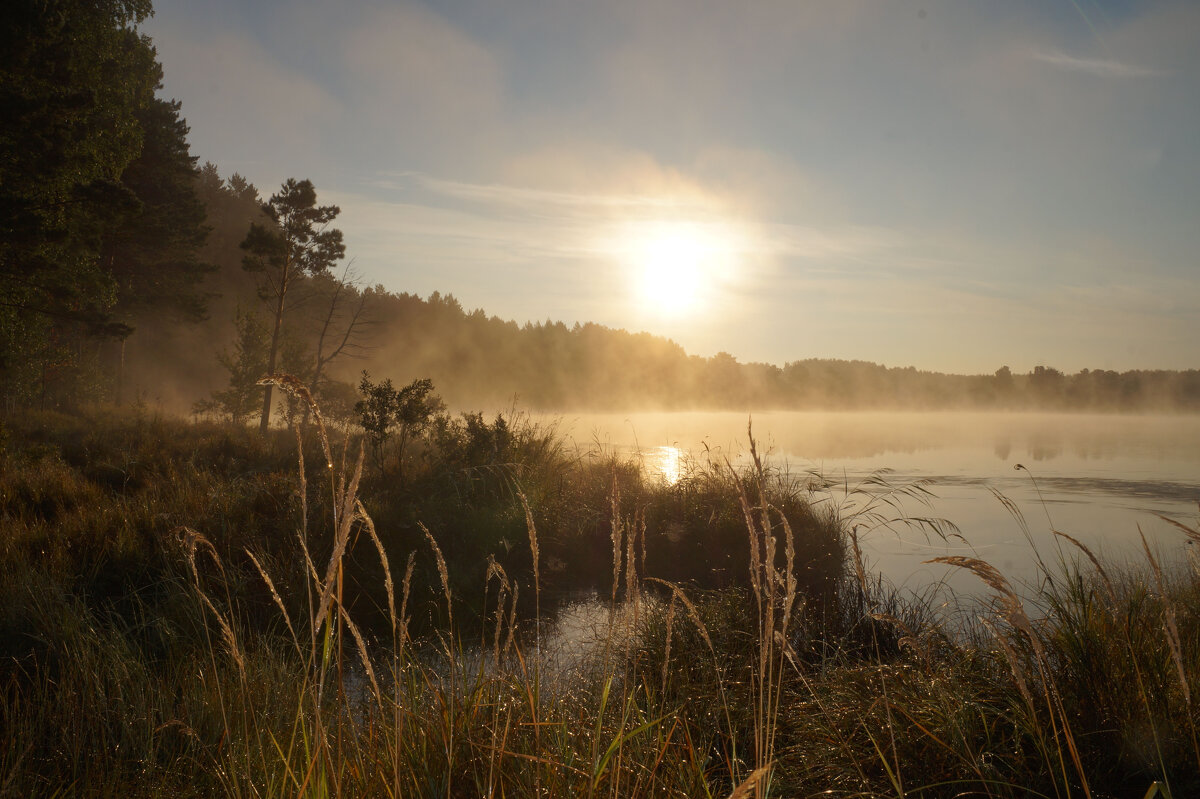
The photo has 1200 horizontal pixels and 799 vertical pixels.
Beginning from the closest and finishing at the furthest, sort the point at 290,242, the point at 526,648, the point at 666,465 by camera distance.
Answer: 1. the point at 526,648
2. the point at 666,465
3. the point at 290,242

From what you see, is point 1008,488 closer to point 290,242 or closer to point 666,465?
point 666,465

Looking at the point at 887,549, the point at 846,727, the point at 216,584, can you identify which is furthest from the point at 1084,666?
the point at 887,549

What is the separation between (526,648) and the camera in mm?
5344

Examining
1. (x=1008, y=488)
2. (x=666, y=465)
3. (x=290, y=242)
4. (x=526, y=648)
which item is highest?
(x=290, y=242)

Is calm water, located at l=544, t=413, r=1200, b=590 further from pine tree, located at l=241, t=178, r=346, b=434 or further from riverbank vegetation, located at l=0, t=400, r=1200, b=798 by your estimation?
pine tree, located at l=241, t=178, r=346, b=434

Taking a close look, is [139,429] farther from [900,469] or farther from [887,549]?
[900,469]

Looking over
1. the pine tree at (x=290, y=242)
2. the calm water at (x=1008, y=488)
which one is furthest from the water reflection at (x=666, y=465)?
the pine tree at (x=290, y=242)

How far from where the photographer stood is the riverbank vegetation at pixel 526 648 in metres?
1.79

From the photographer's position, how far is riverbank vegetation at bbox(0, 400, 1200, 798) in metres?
1.79

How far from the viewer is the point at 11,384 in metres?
17.5

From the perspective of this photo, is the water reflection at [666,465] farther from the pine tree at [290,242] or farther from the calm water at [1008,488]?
the pine tree at [290,242]

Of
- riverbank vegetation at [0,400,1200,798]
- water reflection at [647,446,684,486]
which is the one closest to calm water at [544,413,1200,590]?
water reflection at [647,446,684,486]

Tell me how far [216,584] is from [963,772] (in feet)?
18.3

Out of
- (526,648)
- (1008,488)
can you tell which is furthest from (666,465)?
(526,648)
